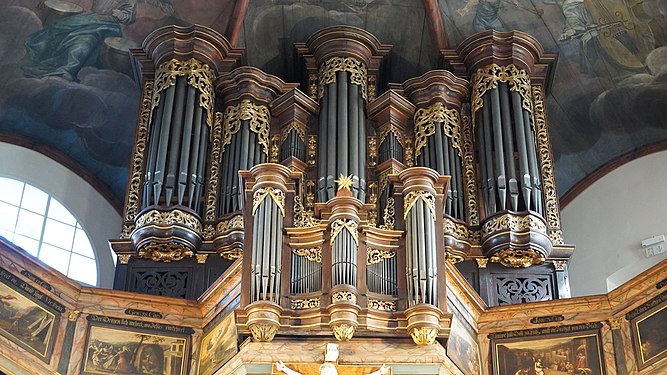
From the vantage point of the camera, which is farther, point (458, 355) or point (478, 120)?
point (478, 120)

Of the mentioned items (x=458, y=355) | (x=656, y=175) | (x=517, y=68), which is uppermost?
(x=517, y=68)

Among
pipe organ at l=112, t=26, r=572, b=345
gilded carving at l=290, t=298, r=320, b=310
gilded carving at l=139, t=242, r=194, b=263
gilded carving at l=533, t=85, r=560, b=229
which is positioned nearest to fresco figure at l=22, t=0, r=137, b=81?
pipe organ at l=112, t=26, r=572, b=345

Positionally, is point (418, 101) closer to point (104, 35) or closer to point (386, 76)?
point (386, 76)

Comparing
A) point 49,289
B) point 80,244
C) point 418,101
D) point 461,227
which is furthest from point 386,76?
point 49,289

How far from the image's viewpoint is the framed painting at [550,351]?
1647 centimetres

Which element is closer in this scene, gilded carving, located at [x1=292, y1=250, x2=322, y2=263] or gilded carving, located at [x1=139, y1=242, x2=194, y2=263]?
gilded carving, located at [x1=292, y1=250, x2=322, y2=263]

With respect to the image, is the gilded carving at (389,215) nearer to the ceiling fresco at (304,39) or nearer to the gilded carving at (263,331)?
the gilded carving at (263,331)

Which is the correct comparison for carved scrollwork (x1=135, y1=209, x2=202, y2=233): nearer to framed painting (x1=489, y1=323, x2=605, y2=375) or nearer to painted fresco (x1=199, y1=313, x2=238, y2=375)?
painted fresco (x1=199, y1=313, x2=238, y2=375)

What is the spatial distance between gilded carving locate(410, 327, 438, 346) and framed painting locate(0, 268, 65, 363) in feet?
16.2

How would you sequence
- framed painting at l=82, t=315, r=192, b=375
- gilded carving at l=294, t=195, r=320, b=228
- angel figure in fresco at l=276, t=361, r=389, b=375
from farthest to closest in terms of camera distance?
1. gilded carving at l=294, t=195, r=320, b=228
2. framed painting at l=82, t=315, r=192, b=375
3. angel figure in fresco at l=276, t=361, r=389, b=375

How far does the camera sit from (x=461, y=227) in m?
18.8

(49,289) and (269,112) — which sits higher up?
(269,112)

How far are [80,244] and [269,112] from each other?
4306 mm

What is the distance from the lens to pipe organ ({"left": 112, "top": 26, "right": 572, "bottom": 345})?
15.6m
